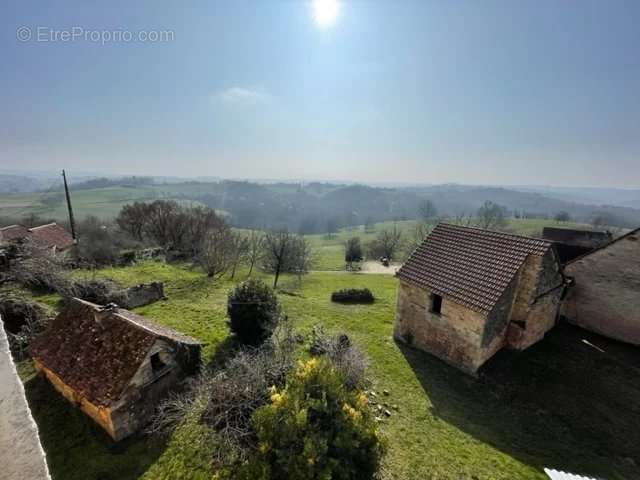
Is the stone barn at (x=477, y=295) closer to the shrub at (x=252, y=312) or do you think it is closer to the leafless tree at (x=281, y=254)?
the shrub at (x=252, y=312)

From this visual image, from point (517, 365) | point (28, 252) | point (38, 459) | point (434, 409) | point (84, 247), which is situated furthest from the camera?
point (84, 247)

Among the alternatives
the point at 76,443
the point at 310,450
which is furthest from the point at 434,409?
the point at 76,443

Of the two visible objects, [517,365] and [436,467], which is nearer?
[436,467]

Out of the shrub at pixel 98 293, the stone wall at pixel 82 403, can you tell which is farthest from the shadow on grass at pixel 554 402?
the shrub at pixel 98 293

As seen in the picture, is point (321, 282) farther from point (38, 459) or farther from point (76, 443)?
point (38, 459)

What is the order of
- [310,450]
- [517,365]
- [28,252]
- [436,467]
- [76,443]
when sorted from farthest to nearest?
[28,252] → [517,365] → [76,443] → [436,467] → [310,450]

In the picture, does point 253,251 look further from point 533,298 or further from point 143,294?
point 533,298

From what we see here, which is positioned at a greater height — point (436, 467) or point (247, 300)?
point (247, 300)
